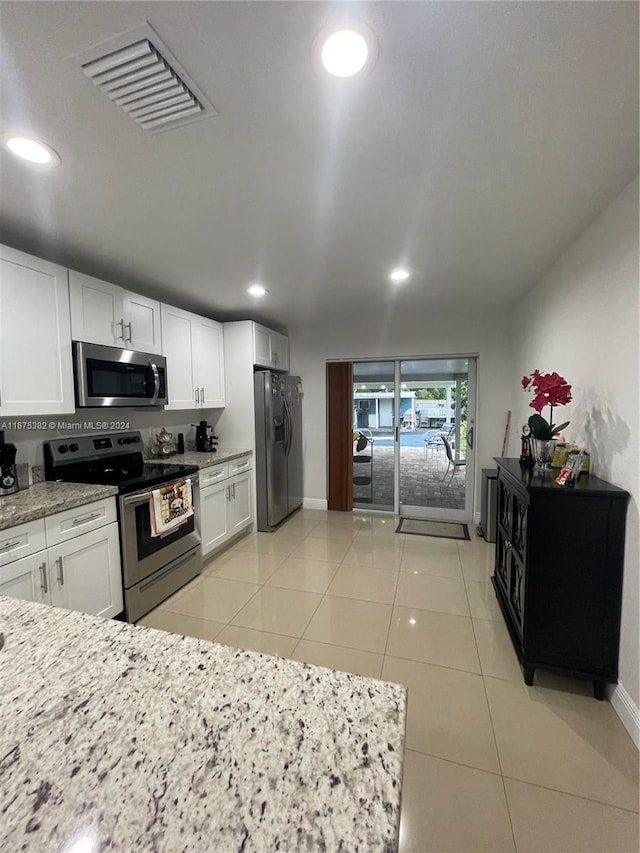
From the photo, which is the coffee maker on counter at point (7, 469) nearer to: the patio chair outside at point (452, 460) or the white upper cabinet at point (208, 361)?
the white upper cabinet at point (208, 361)

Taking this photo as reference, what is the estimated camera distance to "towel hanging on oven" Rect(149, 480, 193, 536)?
8.21ft

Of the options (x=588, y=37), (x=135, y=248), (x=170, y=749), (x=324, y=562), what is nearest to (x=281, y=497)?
(x=324, y=562)

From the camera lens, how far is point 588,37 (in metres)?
1.01

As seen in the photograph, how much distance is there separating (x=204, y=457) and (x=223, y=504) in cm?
50

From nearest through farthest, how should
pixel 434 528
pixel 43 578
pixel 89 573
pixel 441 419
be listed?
1. pixel 43 578
2. pixel 89 573
3. pixel 434 528
4. pixel 441 419

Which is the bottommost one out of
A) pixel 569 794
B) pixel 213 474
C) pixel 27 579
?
pixel 569 794

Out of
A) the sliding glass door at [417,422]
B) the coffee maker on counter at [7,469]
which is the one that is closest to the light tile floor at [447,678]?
the sliding glass door at [417,422]

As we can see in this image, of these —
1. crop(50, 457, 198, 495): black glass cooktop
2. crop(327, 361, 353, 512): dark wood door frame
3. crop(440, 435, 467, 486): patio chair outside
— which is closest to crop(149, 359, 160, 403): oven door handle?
crop(50, 457, 198, 495): black glass cooktop

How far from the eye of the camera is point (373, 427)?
15.5ft

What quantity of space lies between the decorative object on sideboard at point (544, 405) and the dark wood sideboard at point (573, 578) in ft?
1.16

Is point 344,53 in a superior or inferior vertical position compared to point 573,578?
superior

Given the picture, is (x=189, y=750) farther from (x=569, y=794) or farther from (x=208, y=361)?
(x=208, y=361)

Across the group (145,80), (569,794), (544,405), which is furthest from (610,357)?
(145,80)

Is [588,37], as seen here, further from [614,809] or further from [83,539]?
[83,539]
